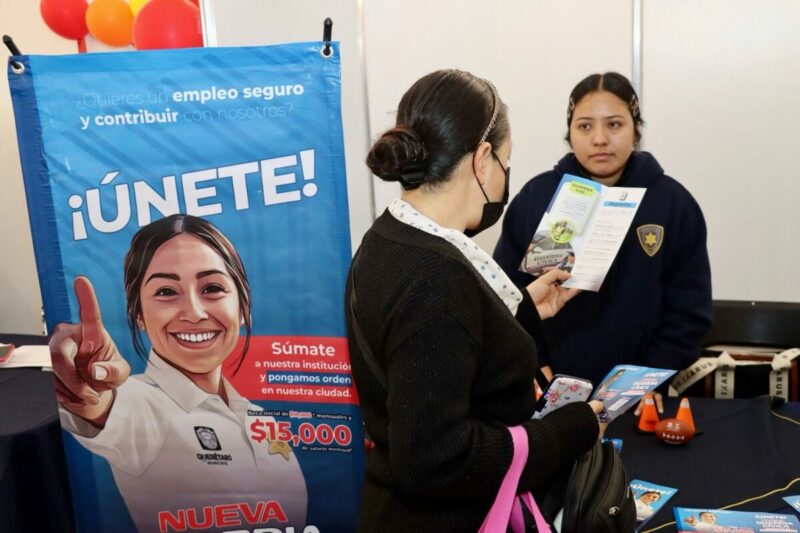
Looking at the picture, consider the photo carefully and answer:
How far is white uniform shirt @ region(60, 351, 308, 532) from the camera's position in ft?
5.88

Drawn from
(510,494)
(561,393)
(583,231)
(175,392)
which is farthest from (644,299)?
(175,392)

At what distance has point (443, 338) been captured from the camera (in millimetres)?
964

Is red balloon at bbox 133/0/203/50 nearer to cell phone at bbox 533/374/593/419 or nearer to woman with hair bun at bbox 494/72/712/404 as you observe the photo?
woman with hair bun at bbox 494/72/712/404

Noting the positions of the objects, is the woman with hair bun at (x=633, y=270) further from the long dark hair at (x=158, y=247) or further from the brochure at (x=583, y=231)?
the long dark hair at (x=158, y=247)

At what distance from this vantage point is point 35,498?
7.64 feet

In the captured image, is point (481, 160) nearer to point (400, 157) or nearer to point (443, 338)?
point (400, 157)

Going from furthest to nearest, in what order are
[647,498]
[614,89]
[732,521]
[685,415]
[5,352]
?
[5,352] → [614,89] → [685,415] → [647,498] → [732,521]

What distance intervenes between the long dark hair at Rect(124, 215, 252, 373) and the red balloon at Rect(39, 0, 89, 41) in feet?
7.67

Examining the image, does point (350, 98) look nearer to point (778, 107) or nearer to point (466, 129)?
point (778, 107)

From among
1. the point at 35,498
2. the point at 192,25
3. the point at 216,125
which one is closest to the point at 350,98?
the point at 192,25

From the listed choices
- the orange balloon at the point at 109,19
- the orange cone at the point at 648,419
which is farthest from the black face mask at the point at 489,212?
the orange balloon at the point at 109,19

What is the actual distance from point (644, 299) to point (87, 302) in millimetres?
1606

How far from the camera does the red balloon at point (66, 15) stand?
11.1 feet

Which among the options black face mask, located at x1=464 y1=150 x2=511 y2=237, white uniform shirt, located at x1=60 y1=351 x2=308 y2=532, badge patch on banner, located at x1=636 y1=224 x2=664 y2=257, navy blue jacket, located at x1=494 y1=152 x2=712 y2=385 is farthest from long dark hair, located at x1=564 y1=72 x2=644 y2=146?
white uniform shirt, located at x1=60 y1=351 x2=308 y2=532
